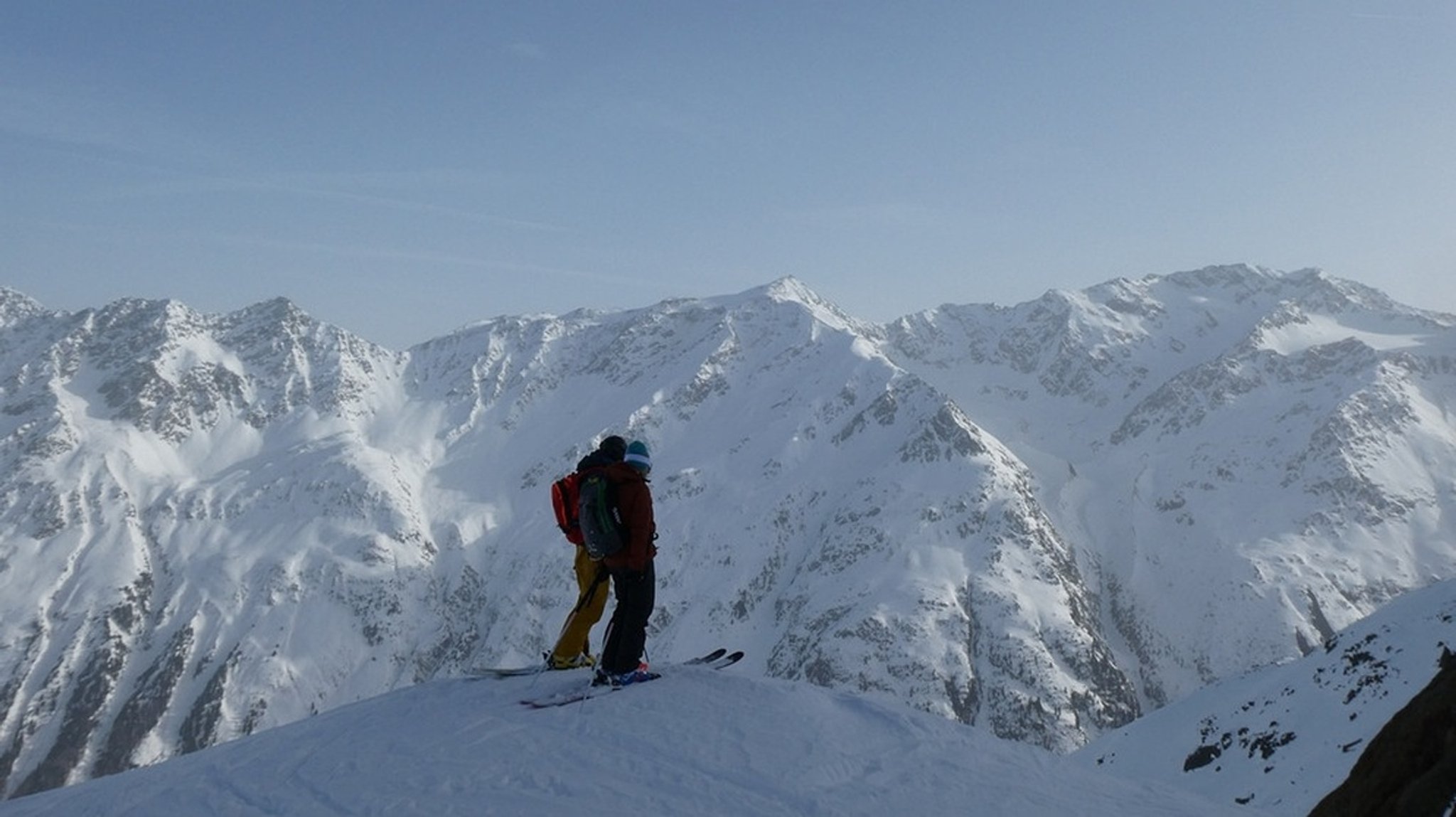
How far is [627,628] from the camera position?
10602 millimetres

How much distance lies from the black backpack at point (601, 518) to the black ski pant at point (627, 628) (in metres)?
0.37

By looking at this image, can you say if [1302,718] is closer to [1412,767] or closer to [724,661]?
[724,661]

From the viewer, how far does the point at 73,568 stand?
633ft

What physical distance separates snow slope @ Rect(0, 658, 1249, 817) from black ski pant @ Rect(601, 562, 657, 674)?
485 millimetres

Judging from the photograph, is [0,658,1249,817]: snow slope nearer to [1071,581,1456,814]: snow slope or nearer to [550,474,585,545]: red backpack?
[550,474,585,545]: red backpack

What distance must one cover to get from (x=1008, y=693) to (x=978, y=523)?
39.8 meters

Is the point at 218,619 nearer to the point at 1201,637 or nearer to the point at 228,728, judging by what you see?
the point at 228,728

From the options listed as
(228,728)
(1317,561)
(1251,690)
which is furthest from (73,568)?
(1317,561)

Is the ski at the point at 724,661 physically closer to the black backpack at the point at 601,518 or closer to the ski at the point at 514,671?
the ski at the point at 514,671

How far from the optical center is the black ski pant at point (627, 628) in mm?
10578

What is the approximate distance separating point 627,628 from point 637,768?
2.73m

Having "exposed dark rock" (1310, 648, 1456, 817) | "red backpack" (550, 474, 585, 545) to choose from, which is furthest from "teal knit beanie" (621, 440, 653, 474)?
"exposed dark rock" (1310, 648, 1456, 817)

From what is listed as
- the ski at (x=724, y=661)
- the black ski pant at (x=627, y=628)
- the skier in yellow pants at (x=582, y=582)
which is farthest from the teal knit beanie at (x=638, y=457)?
the ski at (x=724, y=661)

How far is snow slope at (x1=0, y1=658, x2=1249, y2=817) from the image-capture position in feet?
24.3
